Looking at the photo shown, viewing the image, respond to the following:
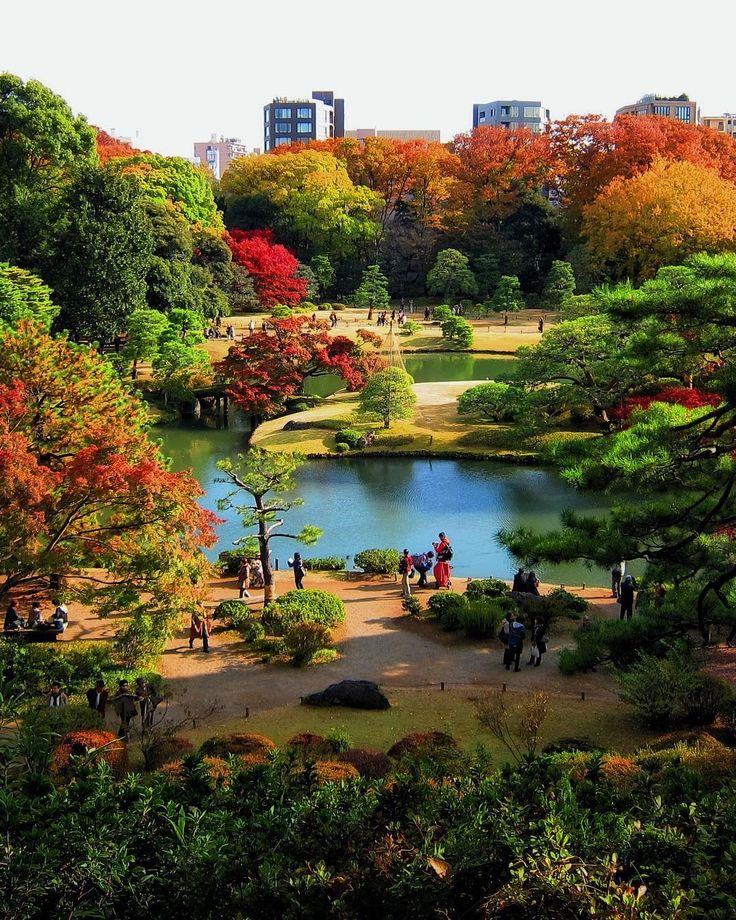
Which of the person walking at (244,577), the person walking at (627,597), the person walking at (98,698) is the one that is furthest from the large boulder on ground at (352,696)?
the person walking at (627,597)

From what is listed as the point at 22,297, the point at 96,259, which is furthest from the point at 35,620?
the point at 96,259

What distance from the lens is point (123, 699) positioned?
10.8 metres

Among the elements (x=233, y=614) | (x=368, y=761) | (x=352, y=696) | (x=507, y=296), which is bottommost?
(x=352, y=696)

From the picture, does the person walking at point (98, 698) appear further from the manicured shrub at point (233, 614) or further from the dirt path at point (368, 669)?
the manicured shrub at point (233, 614)

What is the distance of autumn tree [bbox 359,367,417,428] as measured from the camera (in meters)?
26.8

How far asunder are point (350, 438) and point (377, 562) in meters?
9.09

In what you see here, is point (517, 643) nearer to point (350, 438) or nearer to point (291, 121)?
point (350, 438)

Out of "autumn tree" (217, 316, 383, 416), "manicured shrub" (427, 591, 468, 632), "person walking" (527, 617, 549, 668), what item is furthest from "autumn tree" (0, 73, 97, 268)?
"person walking" (527, 617, 549, 668)

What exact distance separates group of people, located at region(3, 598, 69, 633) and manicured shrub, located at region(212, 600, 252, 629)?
232 cm

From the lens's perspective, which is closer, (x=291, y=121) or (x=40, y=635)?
(x=40, y=635)

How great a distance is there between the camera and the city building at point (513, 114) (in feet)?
323

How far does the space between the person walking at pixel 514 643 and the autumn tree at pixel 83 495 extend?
440 centimetres

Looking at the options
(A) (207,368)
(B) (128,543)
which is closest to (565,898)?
(B) (128,543)

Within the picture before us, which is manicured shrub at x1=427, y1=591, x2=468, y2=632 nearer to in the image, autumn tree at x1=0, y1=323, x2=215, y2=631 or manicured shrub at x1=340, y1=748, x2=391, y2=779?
autumn tree at x1=0, y1=323, x2=215, y2=631
